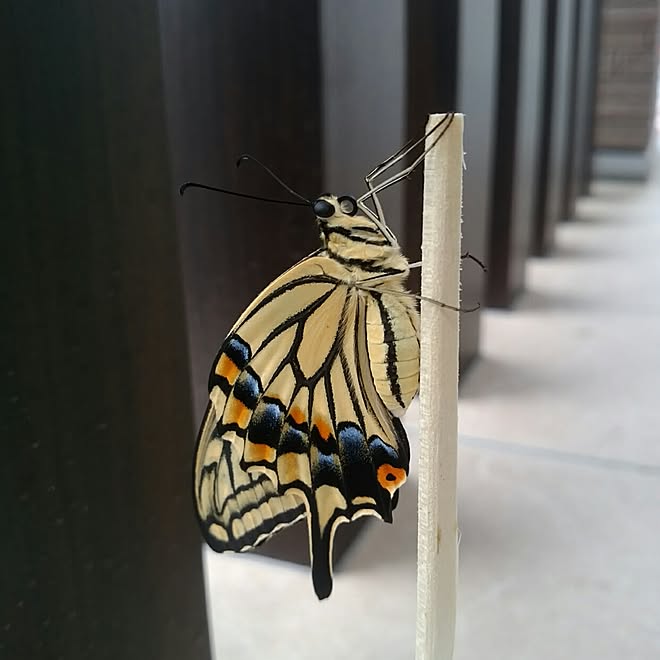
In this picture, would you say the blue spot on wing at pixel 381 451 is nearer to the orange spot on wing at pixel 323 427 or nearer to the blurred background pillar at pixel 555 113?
the orange spot on wing at pixel 323 427

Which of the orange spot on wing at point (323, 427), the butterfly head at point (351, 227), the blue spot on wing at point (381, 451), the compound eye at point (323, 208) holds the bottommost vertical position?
the blue spot on wing at point (381, 451)

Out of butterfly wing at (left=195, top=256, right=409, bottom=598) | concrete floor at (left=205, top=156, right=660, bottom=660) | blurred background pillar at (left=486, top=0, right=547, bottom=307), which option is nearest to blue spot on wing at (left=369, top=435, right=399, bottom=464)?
butterfly wing at (left=195, top=256, right=409, bottom=598)

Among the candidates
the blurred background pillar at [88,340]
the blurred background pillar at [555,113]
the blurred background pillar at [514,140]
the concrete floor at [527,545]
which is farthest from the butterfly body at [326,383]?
the blurred background pillar at [555,113]

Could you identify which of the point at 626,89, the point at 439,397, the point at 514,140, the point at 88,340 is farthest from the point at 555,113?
the point at 439,397

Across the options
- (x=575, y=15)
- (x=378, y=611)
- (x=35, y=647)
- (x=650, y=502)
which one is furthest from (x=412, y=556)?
(x=575, y=15)

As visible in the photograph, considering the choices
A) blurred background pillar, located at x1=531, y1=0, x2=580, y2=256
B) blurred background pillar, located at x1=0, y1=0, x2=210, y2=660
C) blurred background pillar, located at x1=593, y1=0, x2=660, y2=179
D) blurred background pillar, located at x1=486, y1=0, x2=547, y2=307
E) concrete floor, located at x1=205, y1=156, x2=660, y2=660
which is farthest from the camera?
blurred background pillar, located at x1=593, y1=0, x2=660, y2=179

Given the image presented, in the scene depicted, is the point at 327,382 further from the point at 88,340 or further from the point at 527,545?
the point at 527,545

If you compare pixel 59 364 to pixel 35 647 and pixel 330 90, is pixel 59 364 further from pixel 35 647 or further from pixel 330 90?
pixel 330 90

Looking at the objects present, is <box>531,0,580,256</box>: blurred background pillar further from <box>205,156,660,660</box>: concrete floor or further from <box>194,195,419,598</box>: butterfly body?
<box>194,195,419,598</box>: butterfly body
